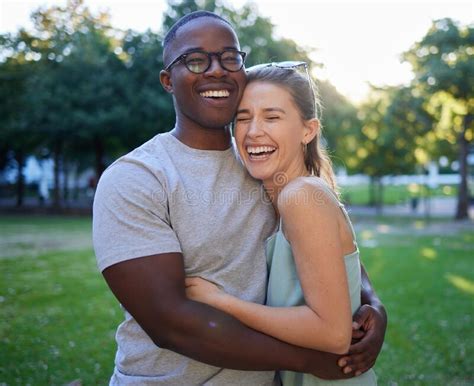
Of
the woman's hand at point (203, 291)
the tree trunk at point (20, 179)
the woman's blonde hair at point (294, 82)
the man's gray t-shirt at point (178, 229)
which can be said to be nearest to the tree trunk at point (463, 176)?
the tree trunk at point (20, 179)

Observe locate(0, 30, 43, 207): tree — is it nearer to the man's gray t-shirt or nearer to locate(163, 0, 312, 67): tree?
locate(163, 0, 312, 67): tree

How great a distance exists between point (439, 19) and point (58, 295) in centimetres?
2259

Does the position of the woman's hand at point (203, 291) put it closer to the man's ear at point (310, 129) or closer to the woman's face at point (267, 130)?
the woman's face at point (267, 130)

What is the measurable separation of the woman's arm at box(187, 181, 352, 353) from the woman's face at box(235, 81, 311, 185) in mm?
403

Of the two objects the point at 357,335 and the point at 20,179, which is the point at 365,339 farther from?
the point at 20,179

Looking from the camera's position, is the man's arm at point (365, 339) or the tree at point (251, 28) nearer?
the man's arm at point (365, 339)

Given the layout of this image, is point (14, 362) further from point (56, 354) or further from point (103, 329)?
point (103, 329)

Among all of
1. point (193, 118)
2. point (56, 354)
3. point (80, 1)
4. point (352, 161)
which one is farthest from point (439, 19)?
point (193, 118)

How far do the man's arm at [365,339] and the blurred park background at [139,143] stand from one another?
412cm

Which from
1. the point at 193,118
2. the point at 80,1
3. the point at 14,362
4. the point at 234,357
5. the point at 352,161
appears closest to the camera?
the point at 234,357

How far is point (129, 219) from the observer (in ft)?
6.65

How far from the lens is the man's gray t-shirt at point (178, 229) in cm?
203

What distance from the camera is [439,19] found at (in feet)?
85.3

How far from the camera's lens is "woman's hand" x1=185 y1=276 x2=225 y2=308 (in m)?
2.08
